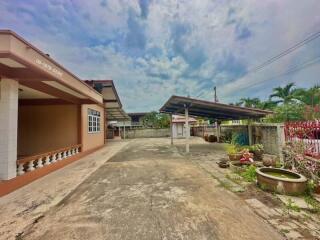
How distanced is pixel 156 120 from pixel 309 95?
19317 mm

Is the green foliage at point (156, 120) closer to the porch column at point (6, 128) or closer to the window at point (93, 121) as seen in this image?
the window at point (93, 121)

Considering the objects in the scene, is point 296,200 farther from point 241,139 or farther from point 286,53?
point 286,53

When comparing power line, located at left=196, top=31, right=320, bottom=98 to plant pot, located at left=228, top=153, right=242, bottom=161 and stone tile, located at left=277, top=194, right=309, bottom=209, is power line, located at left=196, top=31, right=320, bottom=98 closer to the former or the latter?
plant pot, located at left=228, top=153, right=242, bottom=161

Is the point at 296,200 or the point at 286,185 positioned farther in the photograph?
the point at 286,185

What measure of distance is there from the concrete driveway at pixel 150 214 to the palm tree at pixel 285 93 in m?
20.3

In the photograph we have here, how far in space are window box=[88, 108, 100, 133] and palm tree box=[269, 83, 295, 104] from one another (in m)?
20.0

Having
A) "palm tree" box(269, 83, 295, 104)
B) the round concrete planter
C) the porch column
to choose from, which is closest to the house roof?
the porch column

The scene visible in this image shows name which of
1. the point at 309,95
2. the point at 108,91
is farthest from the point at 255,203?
the point at 309,95

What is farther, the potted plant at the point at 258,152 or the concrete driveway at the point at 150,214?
the potted plant at the point at 258,152

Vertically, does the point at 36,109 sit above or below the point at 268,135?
above

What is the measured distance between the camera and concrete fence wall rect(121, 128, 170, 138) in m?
25.3

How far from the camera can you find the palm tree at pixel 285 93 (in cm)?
2006

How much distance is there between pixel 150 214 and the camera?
3158 millimetres

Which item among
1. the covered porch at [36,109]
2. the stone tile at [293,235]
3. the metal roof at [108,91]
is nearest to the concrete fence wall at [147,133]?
the metal roof at [108,91]
